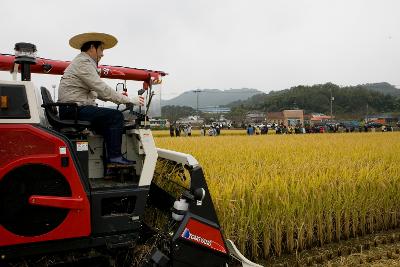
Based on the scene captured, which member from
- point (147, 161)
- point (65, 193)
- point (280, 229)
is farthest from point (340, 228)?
point (65, 193)

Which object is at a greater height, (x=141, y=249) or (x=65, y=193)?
(x=65, y=193)

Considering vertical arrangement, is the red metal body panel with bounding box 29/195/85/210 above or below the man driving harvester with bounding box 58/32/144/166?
below

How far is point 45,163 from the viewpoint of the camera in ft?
9.68

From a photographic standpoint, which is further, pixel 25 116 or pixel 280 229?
pixel 280 229

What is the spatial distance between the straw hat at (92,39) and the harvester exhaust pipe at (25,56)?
0.66 m

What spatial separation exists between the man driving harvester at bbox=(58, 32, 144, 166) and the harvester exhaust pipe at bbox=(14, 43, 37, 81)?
1.62 ft

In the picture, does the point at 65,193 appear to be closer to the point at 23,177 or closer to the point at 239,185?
the point at 23,177

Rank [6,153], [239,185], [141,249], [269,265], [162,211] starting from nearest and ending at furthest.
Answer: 1. [6,153]
2. [141,249]
3. [162,211]
4. [269,265]
5. [239,185]

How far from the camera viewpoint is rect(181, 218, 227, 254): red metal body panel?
3400 mm

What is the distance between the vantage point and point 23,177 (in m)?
2.90

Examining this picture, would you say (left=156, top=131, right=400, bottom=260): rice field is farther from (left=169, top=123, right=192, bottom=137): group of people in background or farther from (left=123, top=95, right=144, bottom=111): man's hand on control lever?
(left=169, top=123, right=192, bottom=137): group of people in background

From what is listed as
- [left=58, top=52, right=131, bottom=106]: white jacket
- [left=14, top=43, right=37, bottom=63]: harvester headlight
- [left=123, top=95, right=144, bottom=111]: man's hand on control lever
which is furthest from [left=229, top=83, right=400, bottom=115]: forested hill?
[left=14, top=43, right=37, bottom=63]: harvester headlight

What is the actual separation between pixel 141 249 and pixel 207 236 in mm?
773

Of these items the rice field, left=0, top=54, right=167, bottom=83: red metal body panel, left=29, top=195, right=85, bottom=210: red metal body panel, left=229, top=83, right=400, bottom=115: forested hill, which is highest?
left=229, top=83, right=400, bottom=115: forested hill
